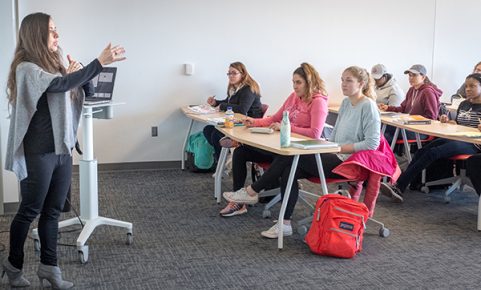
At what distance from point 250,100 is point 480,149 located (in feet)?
6.93

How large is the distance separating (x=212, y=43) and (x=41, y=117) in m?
3.67

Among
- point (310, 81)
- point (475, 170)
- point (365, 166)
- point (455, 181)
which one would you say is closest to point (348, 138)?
point (365, 166)

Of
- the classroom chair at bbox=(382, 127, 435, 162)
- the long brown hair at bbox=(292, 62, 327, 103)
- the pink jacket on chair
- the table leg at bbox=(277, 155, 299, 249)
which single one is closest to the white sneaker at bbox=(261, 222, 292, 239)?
the table leg at bbox=(277, 155, 299, 249)

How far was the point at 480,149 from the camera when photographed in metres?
5.01

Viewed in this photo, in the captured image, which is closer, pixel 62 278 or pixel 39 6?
pixel 62 278

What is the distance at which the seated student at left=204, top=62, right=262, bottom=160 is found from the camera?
5801 mm

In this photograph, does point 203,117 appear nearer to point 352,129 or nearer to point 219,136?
point 219,136

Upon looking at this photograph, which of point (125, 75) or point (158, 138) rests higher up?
point (125, 75)

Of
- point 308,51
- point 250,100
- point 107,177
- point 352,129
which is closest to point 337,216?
point 352,129

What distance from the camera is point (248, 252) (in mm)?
3787

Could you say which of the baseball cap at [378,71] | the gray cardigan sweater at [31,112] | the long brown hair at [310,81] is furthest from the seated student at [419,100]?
the gray cardigan sweater at [31,112]

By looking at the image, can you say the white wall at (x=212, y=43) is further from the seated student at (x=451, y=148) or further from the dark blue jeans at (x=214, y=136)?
the seated student at (x=451, y=148)

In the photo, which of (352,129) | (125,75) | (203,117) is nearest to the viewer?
(352,129)

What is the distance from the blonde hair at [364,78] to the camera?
4.12 meters
